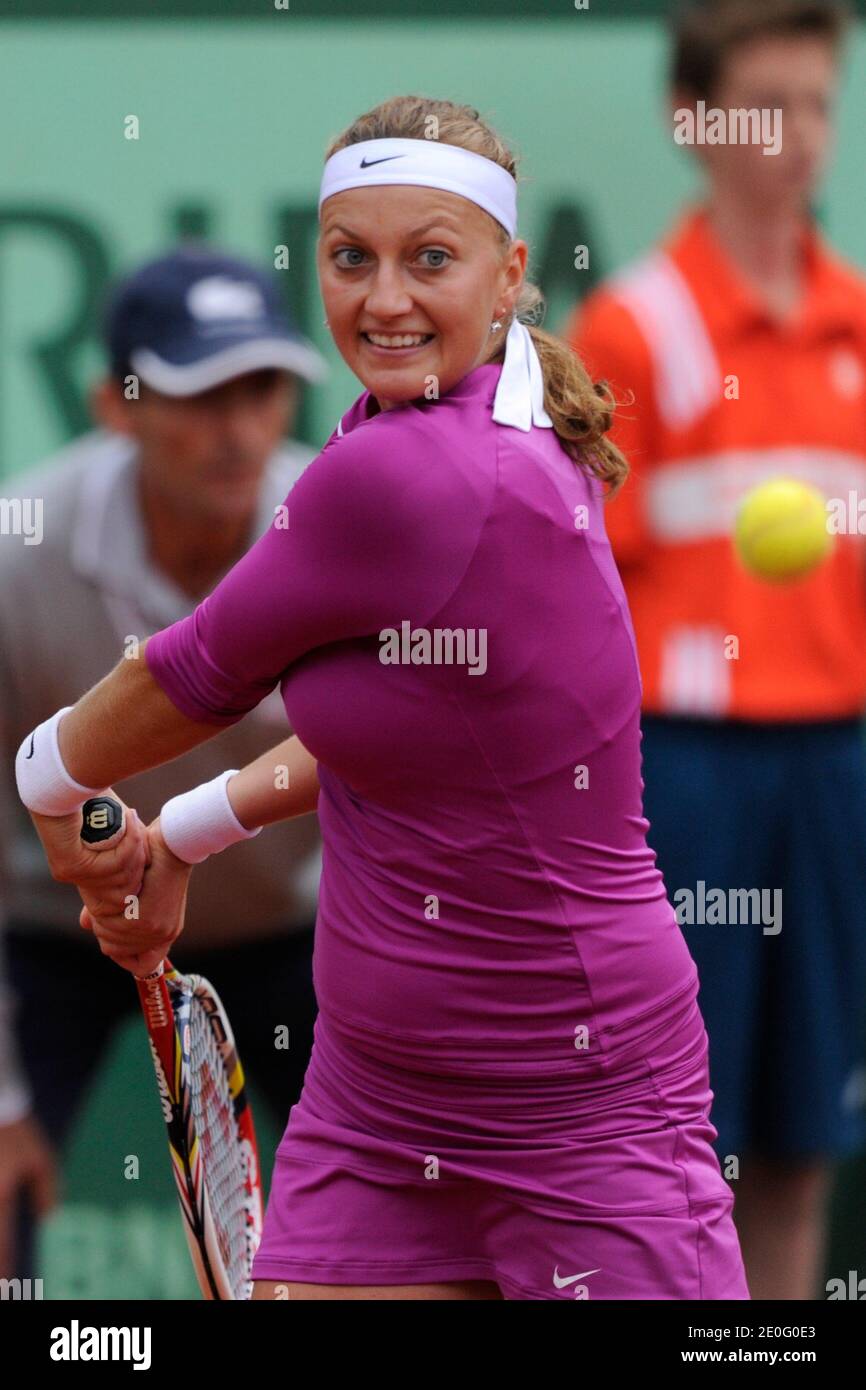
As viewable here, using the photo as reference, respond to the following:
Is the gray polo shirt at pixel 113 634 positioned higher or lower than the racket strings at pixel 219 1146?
higher

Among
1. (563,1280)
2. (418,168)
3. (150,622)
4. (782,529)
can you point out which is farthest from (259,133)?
(563,1280)

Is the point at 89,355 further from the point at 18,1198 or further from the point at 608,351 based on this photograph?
the point at 18,1198

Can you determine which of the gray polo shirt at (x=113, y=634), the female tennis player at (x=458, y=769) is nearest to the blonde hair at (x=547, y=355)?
the female tennis player at (x=458, y=769)

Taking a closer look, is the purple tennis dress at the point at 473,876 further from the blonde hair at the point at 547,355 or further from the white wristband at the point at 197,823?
the white wristband at the point at 197,823

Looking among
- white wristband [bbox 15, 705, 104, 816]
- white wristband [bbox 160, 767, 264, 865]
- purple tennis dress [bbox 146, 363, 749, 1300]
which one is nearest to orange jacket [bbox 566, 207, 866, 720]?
white wristband [bbox 160, 767, 264, 865]

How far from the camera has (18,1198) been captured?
3695 millimetres

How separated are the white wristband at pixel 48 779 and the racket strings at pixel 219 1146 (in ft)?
1.29

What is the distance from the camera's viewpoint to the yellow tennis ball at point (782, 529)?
11.8ft

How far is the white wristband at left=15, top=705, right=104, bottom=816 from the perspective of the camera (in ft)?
7.48

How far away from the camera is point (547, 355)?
7.52 feet

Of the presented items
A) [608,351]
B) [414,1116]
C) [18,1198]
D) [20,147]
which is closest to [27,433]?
[20,147]

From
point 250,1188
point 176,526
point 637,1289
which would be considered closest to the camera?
point 637,1289

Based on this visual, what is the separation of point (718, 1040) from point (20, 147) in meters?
1.80

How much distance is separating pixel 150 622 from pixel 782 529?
97 centimetres
